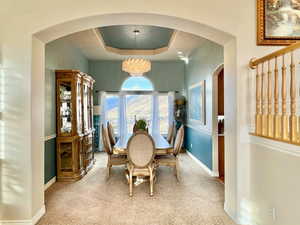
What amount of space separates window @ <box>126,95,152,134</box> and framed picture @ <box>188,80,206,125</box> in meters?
1.52

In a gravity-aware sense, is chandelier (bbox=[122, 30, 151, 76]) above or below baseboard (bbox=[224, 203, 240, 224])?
above

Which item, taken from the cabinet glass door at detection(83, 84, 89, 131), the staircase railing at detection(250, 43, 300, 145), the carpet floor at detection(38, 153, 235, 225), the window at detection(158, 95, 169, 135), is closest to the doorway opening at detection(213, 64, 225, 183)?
the carpet floor at detection(38, 153, 235, 225)

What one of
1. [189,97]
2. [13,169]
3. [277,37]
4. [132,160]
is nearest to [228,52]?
[277,37]

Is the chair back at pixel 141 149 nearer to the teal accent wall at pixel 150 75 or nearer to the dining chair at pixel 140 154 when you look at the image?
the dining chair at pixel 140 154

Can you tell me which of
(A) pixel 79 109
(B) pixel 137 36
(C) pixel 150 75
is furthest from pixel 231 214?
(C) pixel 150 75

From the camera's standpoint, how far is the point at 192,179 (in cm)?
465

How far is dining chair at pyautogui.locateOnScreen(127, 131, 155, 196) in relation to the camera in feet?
12.0

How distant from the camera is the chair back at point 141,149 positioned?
3.64 metres

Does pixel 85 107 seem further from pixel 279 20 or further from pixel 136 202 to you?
pixel 279 20

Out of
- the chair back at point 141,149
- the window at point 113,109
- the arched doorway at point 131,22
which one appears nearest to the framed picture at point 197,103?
the chair back at point 141,149

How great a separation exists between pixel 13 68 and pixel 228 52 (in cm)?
264

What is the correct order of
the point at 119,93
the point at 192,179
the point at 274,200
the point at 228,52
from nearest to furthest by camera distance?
the point at 274,200 < the point at 228,52 < the point at 192,179 < the point at 119,93

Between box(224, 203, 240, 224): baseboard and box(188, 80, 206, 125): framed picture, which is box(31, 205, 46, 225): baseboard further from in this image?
box(188, 80, 206, 125): framed picture

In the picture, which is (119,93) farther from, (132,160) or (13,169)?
(13,169)
